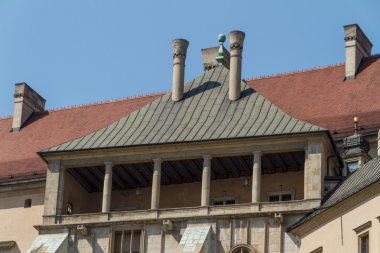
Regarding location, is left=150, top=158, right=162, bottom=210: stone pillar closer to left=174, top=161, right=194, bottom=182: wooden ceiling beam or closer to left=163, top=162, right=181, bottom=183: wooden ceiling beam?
left=163, top=162, right=181, bottom=183: wooden ceiling beam

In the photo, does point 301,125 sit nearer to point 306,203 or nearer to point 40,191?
point 306,203

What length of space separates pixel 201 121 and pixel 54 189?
6131 mm

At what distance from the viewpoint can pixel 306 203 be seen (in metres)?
54.6

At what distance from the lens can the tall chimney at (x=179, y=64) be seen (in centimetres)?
6103

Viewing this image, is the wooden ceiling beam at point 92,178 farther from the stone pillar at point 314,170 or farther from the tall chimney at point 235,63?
the stone pillar at point 314,170

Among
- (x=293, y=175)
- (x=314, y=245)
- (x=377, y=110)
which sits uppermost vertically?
(x=377, y=110)

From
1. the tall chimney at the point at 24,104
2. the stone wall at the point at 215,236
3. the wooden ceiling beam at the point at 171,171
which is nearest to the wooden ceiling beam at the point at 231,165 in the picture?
the wooden ceiling beam at the point at 171,171

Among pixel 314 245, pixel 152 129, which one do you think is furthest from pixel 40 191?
pixel 314 245

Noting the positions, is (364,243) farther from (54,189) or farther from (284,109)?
(284,109)

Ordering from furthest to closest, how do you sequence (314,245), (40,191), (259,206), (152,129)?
(40,191)
(152,129)
(259,206)
(314,245)

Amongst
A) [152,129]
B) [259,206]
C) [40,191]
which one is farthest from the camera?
[40,191]

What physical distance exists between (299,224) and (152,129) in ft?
27.9

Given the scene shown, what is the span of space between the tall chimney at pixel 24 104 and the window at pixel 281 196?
20170 mm

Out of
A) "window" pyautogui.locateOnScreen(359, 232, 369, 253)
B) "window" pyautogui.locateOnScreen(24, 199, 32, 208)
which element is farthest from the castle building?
"window" pyautogui.locateOnScreen(359, 232, 369, 253)
